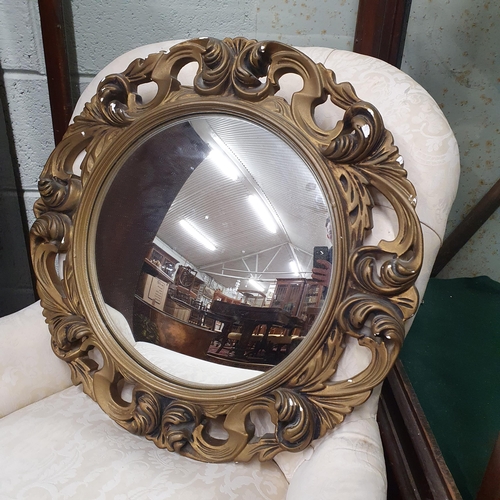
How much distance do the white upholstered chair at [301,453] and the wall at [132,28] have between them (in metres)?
0.28

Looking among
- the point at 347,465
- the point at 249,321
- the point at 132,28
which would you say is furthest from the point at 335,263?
the point at 132,28

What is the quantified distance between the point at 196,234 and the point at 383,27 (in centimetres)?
60

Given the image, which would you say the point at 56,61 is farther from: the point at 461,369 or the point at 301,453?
the point at 461,369

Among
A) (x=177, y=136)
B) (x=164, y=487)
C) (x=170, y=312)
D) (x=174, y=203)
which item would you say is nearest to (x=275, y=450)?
(x=164, y=487)

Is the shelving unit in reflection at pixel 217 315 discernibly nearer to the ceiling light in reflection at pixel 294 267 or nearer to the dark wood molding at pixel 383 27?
the ceiling light in reflection at pixel 294 267

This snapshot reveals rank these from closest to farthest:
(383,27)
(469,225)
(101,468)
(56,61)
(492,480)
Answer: (492,480) < (101,468) < (469,225) < (383,27) < (56,61)

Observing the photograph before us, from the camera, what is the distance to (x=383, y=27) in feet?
2.88

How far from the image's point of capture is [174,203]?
2.40ft

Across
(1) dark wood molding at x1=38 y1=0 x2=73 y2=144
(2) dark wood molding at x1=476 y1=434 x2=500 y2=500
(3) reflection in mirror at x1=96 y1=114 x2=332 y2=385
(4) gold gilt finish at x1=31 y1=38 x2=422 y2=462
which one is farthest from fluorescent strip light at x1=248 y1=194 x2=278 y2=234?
(1) dark wood molding at x1=38 y1=0 x2=73 y2=144

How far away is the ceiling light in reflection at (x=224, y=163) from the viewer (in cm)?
69

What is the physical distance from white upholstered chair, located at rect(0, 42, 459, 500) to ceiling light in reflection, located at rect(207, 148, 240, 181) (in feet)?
0.54

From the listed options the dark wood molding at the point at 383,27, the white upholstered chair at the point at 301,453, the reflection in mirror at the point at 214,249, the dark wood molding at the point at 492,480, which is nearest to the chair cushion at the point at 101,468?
the white upholstered chair at the point at 301,453

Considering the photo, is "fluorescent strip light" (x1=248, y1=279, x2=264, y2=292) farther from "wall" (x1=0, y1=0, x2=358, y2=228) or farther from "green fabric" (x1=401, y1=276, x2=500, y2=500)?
"wall" (x1=0, y1=0, x2=358, y2=228)

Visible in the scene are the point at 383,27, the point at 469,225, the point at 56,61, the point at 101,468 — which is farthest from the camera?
the point at 56,61
